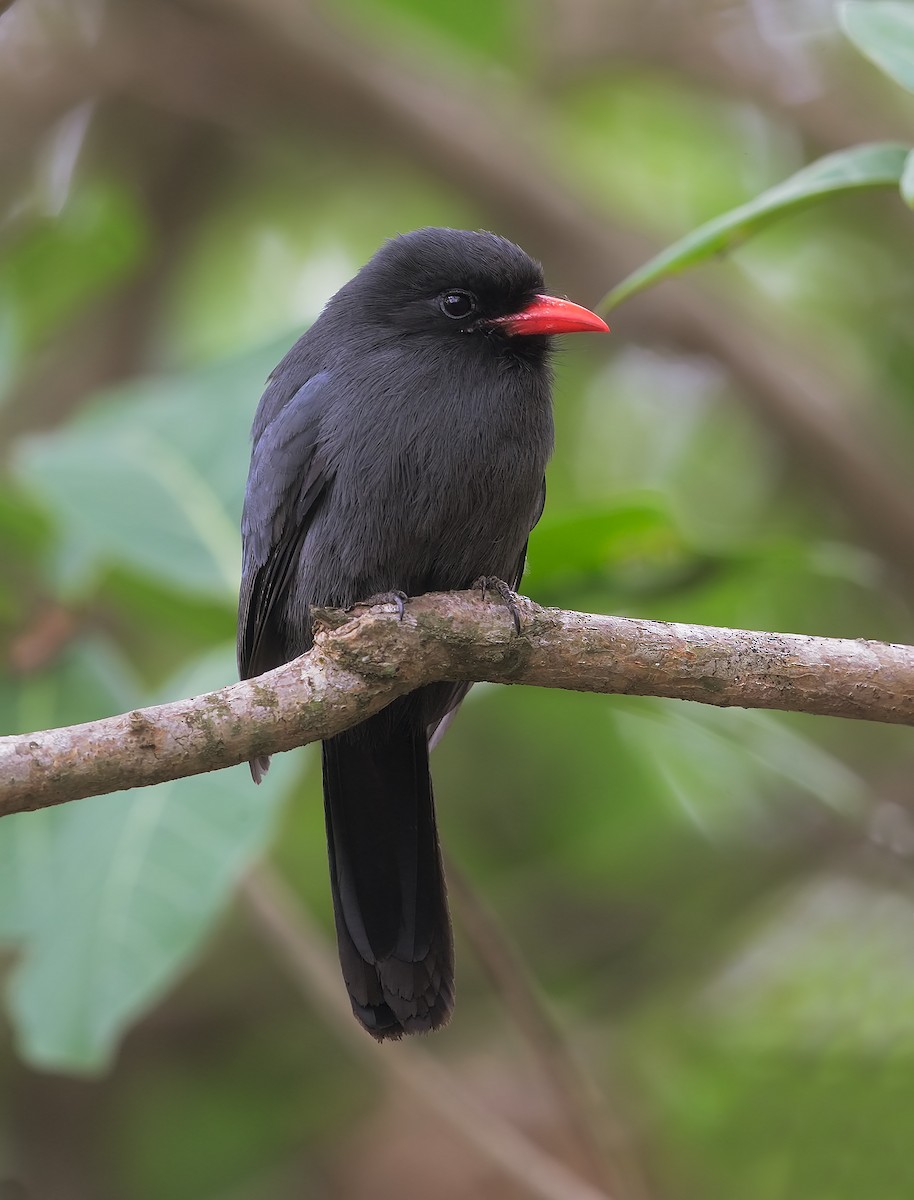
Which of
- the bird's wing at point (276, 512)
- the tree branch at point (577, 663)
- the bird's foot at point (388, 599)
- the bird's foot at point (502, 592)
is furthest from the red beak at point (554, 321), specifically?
the tree branch at point (577, 663)

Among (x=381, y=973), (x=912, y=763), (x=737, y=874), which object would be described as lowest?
(x=381, y=973)

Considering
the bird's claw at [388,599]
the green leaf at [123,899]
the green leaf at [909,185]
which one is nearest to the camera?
the green leaf at [909,185]

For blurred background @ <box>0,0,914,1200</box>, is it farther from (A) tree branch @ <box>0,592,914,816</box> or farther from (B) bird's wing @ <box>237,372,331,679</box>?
(A) tree branch @ <box>0,592,914,816</box>

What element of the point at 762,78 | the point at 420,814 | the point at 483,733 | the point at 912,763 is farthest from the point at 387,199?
the point at 420,814

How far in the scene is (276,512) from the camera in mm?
3490

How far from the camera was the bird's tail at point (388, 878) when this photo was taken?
344 cm

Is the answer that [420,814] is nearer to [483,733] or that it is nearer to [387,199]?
[483,733]

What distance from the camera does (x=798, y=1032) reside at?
4602mm

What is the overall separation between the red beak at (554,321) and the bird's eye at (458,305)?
0.25ft

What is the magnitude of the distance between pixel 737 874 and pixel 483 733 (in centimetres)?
98

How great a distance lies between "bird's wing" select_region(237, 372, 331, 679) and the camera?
3430 millimetres

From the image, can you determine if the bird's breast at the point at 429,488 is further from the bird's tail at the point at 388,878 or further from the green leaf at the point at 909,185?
the green leaf at the point at 909,185

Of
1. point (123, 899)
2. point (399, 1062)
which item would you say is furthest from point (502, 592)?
point (399, 1062)

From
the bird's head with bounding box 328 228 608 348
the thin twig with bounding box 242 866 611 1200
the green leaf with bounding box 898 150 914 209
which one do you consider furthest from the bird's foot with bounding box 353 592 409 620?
the thin twig with bounding box 242 866 611 1200
